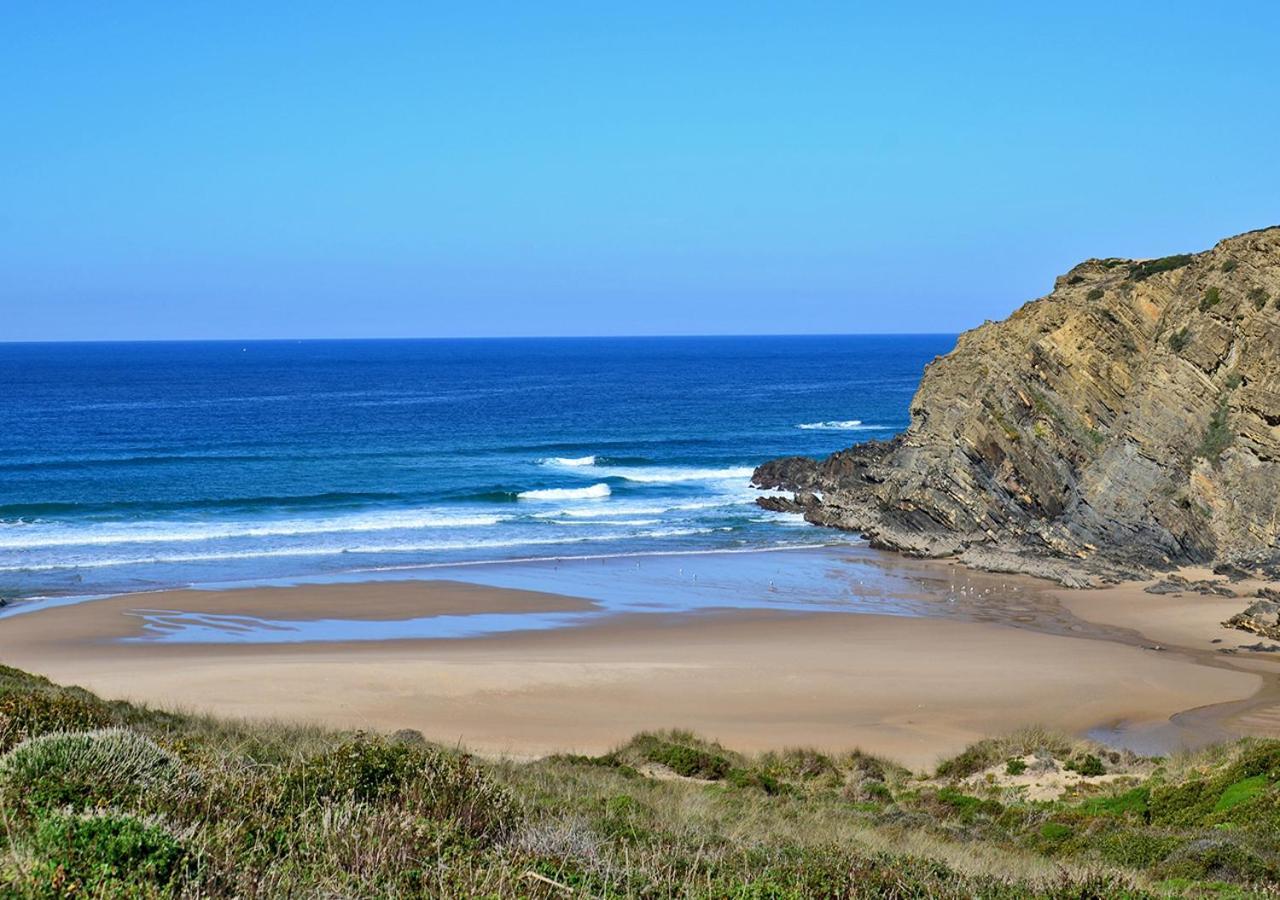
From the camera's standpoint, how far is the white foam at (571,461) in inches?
2409

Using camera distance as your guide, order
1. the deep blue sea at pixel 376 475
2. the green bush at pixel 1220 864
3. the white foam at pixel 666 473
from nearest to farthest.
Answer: the green bush at pixel 1220 864
the deep blue sea at pixel 376 475
the white foam at pixel 666 473

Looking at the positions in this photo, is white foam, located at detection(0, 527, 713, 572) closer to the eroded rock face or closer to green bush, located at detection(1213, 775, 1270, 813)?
the eroded rock face

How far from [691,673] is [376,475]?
3328 centimetres

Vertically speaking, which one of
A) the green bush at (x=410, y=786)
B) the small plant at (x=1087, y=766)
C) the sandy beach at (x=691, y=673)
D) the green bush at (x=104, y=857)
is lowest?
the sandy beach at (x=691, y=673)

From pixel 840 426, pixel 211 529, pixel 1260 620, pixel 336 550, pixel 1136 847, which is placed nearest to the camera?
pixel 1136 847

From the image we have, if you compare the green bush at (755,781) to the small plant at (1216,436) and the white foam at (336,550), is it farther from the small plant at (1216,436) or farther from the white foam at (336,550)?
the white foam at (336,550)

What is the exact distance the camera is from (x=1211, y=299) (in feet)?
Answer: 116

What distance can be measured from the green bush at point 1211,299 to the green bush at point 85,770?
111 ft

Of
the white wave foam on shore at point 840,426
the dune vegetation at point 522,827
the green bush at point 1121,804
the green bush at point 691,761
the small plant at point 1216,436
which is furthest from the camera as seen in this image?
the white wave foam on shore at point 840,426

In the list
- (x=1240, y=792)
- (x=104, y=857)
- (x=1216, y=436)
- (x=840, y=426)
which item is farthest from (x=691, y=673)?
(x=840, y=426)

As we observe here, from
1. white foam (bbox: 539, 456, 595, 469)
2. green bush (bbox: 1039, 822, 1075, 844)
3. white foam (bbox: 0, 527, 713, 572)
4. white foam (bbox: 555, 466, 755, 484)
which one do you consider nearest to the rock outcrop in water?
white foam (bbox: 0, 527, 713, 572)

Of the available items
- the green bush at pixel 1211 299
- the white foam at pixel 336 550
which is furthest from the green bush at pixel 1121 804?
the white foam at pixel 336 550

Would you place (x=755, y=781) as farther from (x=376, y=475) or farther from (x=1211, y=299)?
(x=376, y=475)

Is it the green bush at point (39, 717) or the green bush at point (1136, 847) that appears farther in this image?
the green bush at point (1136, 847)
